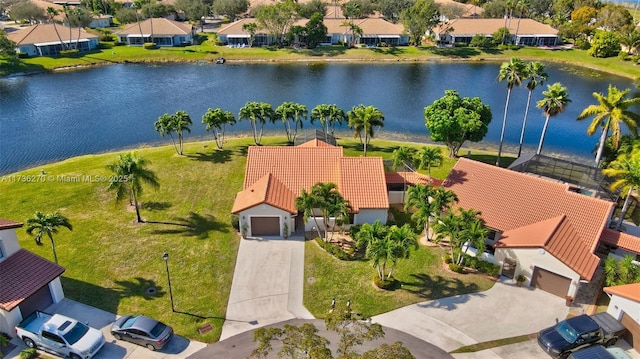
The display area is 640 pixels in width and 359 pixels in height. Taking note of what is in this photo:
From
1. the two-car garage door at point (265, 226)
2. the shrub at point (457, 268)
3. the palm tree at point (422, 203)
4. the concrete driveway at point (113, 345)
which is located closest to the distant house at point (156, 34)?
the two-car garage door at point (265, 226)

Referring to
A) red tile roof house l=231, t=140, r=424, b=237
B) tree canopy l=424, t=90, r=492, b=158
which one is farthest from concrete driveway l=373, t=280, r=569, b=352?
tree canopy l=424, t=90, r=492, b=158

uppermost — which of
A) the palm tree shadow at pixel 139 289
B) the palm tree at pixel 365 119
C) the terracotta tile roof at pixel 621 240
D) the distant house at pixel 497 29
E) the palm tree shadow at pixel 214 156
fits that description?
the distant house at pixel 497 29

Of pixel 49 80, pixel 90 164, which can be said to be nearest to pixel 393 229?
pixel 90 164

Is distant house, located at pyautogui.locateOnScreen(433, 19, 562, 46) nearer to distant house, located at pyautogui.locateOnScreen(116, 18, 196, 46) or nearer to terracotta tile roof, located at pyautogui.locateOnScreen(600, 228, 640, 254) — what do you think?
distant house, located at pyautogui.locateOnScreen(116, 18, 196, 46)

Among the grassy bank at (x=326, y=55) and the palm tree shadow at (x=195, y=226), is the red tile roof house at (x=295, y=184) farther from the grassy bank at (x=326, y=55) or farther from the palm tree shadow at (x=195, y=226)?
the grassy bank at (x=326, y=55)

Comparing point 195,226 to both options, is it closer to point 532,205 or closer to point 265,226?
point 265,226

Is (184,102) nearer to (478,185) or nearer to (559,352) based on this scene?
(478,185)
